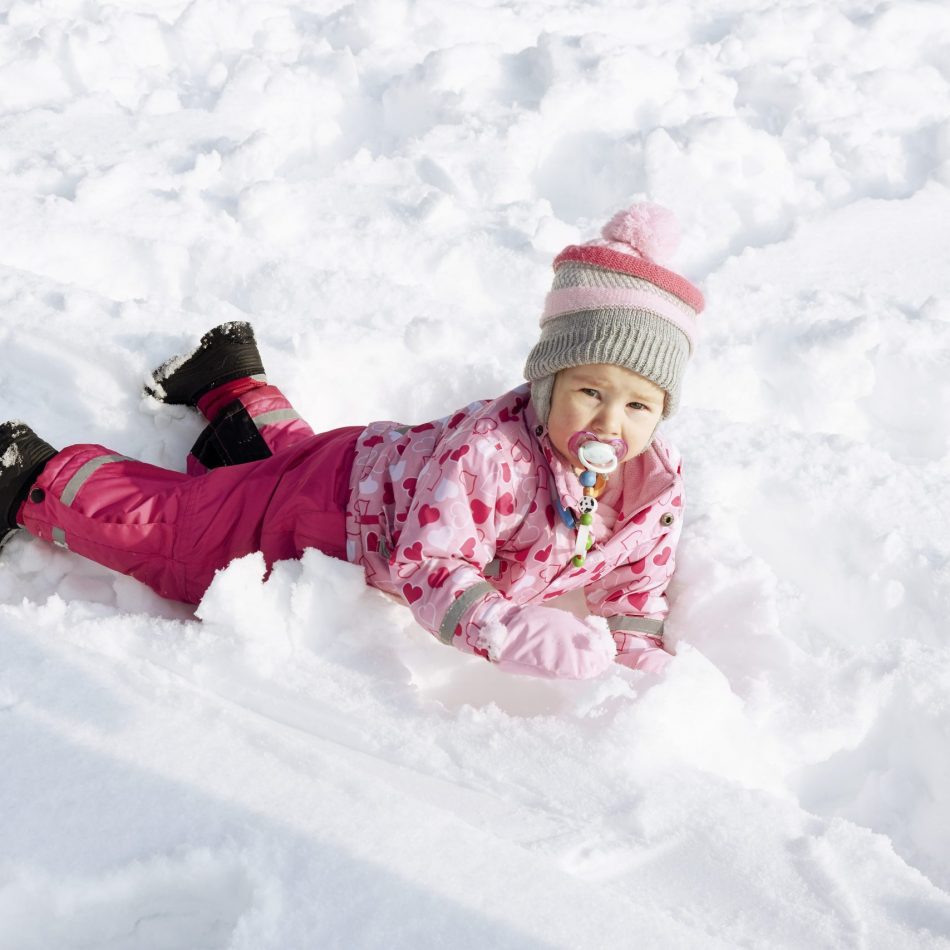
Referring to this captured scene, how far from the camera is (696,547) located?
176cm

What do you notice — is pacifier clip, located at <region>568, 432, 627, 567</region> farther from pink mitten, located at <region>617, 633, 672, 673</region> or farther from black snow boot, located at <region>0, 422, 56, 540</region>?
black snow boot, located at <region>0, 422, 56, 540</region>

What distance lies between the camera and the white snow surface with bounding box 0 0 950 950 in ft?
3.60

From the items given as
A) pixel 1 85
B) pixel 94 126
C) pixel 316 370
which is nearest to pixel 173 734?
pixel 316 370

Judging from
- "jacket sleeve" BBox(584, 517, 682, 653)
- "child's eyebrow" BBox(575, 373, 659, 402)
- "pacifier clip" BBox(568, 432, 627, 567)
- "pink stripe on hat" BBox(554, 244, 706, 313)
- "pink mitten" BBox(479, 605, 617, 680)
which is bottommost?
"pink mitten" BBox(479, 605, 617, 680)

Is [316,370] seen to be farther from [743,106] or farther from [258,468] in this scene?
[743,106]

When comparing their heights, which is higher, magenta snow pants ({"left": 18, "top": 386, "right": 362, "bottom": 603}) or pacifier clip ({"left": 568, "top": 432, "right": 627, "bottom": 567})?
pacifier clip ({"left": 568, "top": 432, "right": 627, "bottom": 567})

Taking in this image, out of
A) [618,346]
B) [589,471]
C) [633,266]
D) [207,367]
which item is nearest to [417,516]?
[589,471]

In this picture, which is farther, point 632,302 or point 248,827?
point 632,302

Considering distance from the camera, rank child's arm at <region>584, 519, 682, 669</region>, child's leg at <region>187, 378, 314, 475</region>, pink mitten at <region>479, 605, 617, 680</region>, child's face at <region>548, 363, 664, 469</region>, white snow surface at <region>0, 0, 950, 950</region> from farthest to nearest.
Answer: child's leg at <region>187, 378, 314, 475</region>
child's arm at <region>584, 519, 682, 669</region>
child's face at <region>548, 363, 664, 469</region>
pink mitten at <region>479, 605, 617, 680</region>
white snow surface at <region>0, 0, 950, 950</region>

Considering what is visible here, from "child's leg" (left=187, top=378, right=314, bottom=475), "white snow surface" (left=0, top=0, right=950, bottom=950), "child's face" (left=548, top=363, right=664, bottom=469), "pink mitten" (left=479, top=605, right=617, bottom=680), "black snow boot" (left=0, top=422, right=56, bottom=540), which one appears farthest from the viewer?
"child's leg" (left=187, top=378, right=314, bottom=475)

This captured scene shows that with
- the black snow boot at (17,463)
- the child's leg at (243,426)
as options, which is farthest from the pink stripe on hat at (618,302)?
the black snow boot at (17,463)

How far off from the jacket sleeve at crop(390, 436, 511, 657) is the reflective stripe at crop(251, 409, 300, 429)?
0.55 metres

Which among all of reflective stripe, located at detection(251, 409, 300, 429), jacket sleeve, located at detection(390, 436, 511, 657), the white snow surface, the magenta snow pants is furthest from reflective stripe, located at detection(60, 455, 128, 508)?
jacket sleeve, located at detection(390, 436, 511, 657)

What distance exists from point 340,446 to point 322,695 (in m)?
0.54
